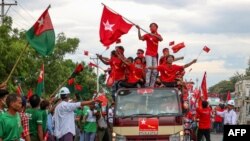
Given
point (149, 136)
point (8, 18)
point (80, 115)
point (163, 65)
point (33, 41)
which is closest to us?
point (33, 41)

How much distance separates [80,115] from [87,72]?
53179 mm

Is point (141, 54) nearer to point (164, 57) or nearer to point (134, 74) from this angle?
point (164, 57)

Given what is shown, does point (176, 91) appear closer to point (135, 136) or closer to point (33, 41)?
point (135, 136)

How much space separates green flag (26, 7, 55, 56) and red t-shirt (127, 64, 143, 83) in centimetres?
315

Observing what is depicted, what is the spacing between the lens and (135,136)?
15.3 metres

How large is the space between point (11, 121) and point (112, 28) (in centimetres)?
860

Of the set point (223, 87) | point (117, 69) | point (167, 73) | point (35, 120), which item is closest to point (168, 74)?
point (167, 73)

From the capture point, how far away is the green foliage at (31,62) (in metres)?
33.1

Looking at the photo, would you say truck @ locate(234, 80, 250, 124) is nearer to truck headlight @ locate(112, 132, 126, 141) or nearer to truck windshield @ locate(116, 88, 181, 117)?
truck windshield @ locate(116, 88, 181, 117)

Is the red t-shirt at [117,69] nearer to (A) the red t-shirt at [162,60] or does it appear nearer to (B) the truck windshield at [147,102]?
(A) the red t-shirt at [162,60]

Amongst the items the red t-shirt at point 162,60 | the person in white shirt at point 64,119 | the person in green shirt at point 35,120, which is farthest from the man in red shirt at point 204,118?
the person in green shirt at point 35,120

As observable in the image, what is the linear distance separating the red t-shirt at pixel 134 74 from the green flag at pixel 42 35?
10.3ft

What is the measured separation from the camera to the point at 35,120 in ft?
40.9

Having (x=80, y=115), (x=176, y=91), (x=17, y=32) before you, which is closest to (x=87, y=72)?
(x=17, y=32)
